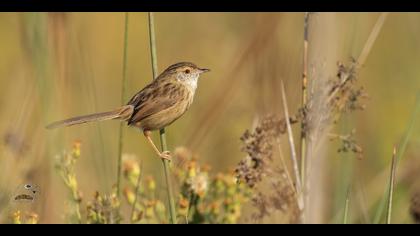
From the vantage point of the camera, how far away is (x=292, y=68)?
173 inches

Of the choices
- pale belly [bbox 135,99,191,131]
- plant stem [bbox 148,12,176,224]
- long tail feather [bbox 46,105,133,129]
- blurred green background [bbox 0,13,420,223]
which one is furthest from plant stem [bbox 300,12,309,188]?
long tail feather [bbox 46,105,133,129]

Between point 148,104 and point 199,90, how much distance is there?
141 inches

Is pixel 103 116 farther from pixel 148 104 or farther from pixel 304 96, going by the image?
pixel 304 96

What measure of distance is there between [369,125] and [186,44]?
202 centimetres

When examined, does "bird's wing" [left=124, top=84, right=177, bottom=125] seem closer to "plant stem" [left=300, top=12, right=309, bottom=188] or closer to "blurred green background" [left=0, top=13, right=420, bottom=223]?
"blurred green background" [left=0, top=13, right=420, bottom=223]

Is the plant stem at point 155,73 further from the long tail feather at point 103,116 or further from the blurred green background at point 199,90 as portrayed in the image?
the blurred green background at point 199,90

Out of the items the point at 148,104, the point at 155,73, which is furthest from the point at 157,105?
the point at 155,73

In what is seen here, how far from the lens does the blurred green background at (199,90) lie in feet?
13.7

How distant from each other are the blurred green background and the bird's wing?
0.72 feet

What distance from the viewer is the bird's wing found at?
Result: 13.5 ft

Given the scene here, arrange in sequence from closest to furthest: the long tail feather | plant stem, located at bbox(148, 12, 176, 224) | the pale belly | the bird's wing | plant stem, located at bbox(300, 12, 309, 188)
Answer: plant stem, located at bbox(148, 12, 176, 224) → plant stem, located at bbox(300, 12, 309, 188) → the long tail feather → the pale belly → the bird's wing

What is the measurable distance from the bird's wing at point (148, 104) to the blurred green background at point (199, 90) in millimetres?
220

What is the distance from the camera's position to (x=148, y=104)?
13.6 feet
